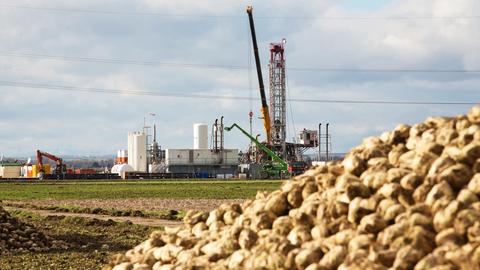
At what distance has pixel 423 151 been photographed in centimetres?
862

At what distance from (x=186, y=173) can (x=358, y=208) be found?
119m

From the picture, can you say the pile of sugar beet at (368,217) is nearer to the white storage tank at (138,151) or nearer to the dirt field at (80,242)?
the dirt field at (80,242)

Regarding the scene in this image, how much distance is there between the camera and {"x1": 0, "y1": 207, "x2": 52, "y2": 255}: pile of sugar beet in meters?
19.8

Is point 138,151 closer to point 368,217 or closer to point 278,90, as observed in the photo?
point 278,90

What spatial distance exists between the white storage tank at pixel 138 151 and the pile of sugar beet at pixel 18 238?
4699 inches

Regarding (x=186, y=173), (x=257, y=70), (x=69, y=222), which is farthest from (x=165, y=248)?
(x=186, y=173)

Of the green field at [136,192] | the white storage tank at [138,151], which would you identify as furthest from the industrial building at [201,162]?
the green field at [136,192]

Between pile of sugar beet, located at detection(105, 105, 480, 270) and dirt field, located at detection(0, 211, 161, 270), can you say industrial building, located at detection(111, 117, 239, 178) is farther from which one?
pile of sugar beet, located at detection(105, 105, 480, 270)

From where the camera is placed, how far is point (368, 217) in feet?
25.8

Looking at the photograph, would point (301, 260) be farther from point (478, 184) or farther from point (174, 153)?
point (174, 153)

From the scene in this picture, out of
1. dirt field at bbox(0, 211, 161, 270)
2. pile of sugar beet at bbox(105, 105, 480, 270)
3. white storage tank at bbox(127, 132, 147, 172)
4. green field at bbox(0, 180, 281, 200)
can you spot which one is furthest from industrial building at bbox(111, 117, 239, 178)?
pile of sugar beet at bbox(105, 105, 480, 270)

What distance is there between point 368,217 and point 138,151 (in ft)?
443

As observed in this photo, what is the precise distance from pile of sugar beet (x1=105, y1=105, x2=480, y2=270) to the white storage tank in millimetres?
131816

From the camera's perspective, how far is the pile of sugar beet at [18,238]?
19.8 meters
